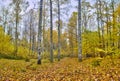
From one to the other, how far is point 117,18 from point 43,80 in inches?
775

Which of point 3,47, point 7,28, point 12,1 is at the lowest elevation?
point 3,47

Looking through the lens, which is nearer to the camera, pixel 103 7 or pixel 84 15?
pixel 103 7

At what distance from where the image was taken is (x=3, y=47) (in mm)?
35125

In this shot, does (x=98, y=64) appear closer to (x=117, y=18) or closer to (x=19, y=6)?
(x=117, y=18)

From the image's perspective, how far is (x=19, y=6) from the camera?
112 ft

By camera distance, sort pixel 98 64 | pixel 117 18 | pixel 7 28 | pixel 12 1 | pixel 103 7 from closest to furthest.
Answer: pixel 98 64
pixel 117 18
pixel 103 7
pixel 12 1
pixel 7 28

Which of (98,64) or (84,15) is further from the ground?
(84,15)

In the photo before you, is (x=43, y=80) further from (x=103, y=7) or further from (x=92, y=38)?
(x=103, y=7)

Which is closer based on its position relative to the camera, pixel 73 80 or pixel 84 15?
pixel 73 80

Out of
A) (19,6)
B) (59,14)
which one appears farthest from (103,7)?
(19,6)

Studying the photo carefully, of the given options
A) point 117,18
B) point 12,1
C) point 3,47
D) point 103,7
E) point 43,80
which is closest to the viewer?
point 43,80

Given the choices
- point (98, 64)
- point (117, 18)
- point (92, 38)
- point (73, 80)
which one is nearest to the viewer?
point (73, 80)

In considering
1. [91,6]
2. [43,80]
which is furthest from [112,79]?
[91,6]

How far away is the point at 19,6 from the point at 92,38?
13.0 meters
